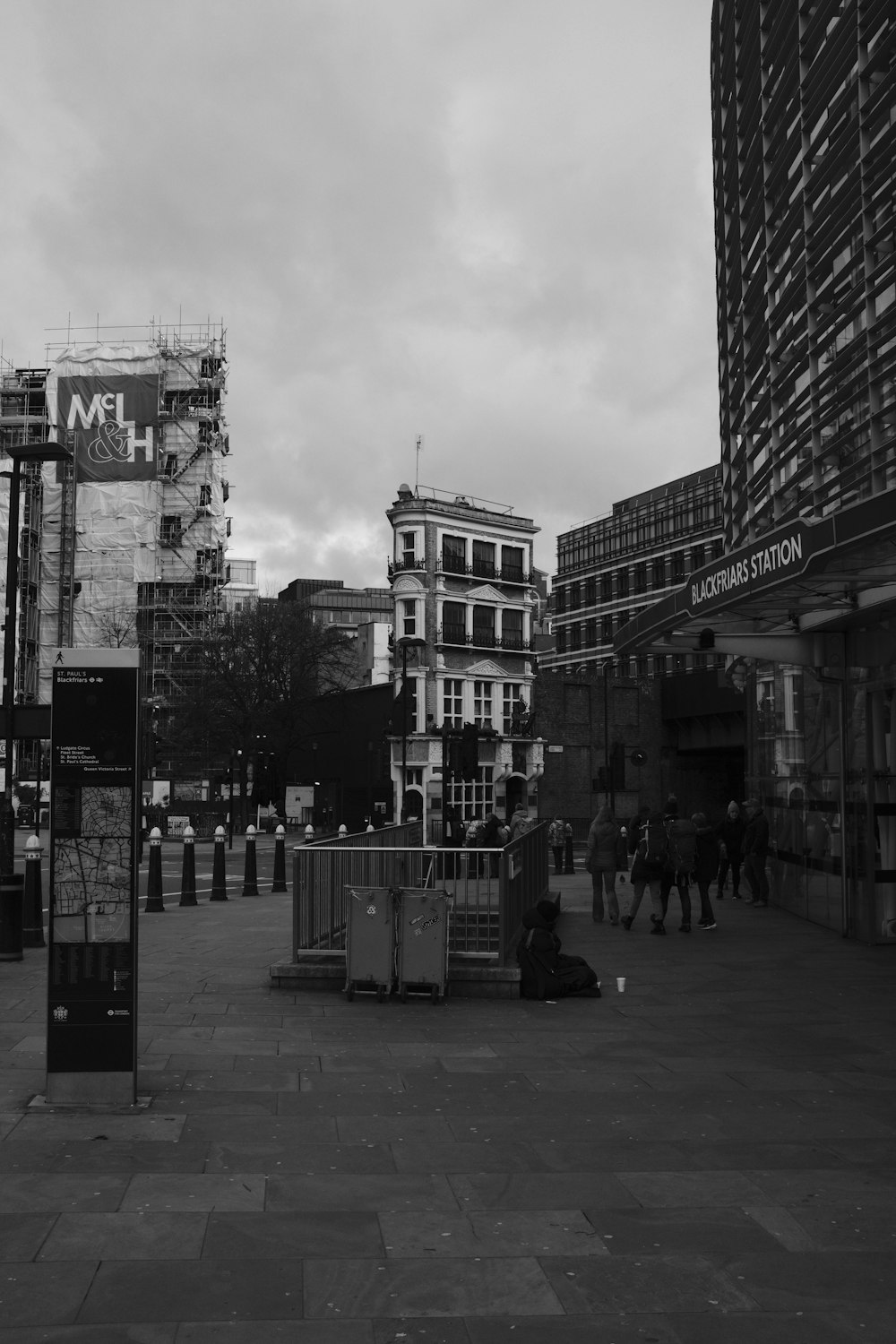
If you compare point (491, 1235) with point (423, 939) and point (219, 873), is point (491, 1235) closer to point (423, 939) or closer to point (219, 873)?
point (423, 939)

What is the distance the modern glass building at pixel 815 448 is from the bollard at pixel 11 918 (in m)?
8.41

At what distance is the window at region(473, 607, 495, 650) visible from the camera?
70.6m

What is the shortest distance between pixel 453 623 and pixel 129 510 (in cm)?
2282

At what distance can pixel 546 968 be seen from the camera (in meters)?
13.2

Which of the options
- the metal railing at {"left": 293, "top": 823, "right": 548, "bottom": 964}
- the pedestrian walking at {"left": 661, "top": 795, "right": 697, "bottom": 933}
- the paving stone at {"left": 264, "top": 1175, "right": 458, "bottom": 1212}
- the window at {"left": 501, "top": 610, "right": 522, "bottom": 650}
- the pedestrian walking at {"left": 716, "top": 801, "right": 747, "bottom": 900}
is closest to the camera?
the paving stone at {"left": 264, "top": 1175, "right": 458, "bottom": 1212}

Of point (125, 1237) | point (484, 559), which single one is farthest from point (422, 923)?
point (484, 559)

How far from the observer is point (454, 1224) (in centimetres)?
636

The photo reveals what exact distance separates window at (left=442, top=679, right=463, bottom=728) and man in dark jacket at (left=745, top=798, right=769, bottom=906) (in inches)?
1737

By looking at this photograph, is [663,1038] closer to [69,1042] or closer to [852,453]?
[69,1042]

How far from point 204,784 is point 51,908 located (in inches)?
2553

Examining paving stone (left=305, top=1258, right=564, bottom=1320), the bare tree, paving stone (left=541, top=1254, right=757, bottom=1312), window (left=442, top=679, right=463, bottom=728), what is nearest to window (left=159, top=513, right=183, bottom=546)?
the bare tree

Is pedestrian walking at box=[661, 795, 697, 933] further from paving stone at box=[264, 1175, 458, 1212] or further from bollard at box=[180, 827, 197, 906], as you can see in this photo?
paving stone at box=[264, 1175, 458, 1212]

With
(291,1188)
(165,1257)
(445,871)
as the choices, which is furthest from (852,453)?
(165,1257)

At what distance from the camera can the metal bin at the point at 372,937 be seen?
41.8 feet
